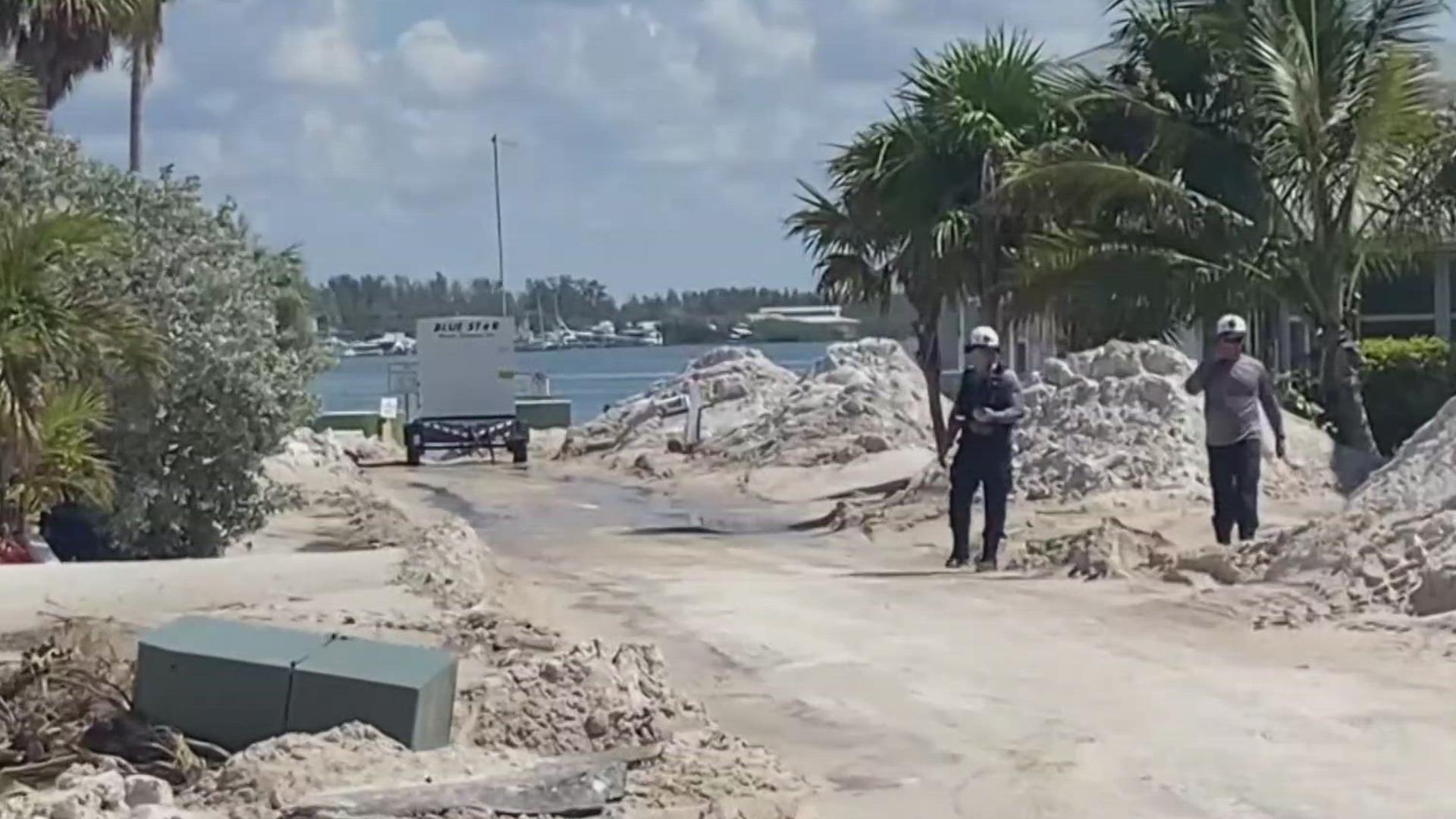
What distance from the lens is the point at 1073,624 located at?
13141 millimetres

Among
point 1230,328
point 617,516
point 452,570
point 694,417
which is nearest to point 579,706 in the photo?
point 452,570

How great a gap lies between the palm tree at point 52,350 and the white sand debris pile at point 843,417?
59.2 feet

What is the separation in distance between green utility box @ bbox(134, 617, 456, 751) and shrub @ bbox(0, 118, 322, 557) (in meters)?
7.66

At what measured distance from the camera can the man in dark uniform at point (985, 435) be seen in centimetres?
1580

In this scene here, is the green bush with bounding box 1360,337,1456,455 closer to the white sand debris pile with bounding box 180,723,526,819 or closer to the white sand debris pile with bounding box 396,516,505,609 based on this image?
the white sand debris pile with bounding box 396,516,505,609

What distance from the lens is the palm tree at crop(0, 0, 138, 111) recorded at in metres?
22.5

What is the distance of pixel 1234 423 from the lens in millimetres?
15969

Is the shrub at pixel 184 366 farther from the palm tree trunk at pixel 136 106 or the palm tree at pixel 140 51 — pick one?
the palm tree trunk at pixel 136 106

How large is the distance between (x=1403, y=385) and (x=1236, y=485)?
9.89 metres

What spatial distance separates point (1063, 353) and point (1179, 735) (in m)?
17.4

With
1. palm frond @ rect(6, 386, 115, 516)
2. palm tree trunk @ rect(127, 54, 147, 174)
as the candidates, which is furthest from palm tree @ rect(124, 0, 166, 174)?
palm frond @ rect(6, 386, 115, 516)

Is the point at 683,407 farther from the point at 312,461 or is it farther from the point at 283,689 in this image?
the point at 283,689

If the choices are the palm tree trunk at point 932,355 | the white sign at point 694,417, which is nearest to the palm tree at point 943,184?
the palm tree trunk at point 932,355

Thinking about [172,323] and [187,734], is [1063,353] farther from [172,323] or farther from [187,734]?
[187,734]
